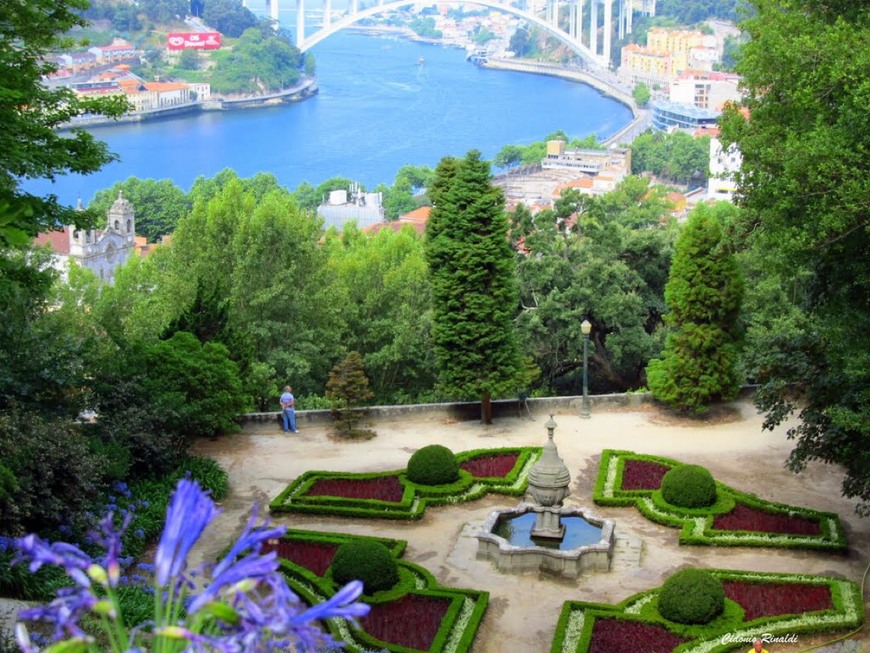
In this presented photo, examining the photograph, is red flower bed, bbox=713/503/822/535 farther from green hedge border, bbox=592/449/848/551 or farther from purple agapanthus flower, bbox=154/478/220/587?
purple agapanthus flower, bbox=154/478/220/587

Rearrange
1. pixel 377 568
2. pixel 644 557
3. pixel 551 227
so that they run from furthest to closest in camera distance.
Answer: pixel 551 227
pixel 644 557
pixel 377 568

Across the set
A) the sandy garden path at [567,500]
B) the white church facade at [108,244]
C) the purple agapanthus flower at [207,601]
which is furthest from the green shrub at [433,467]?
the white church facade at [108,244]

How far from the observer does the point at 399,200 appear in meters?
100

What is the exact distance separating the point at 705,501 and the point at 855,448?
2467 millimetres

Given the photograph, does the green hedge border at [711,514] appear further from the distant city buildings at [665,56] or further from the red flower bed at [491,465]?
the distant city buildings at [665,56]

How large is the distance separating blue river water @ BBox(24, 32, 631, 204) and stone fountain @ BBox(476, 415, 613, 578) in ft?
273

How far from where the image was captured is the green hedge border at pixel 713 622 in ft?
46.9

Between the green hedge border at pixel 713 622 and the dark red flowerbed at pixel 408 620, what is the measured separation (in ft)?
4.55

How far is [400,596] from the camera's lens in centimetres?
1545

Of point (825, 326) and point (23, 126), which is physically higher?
point (23, 126)

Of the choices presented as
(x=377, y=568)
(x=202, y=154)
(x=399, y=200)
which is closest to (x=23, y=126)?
(x=377, y=568)

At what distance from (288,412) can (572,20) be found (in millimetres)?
169263

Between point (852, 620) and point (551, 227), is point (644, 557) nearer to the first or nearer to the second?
point (852, 620)

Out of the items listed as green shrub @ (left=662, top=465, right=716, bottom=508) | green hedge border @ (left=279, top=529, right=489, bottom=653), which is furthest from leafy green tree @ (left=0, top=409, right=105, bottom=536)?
green shrub @ (left=662, top=465, right=716, bottom=508)
